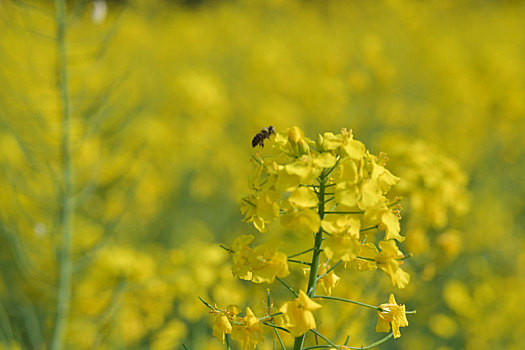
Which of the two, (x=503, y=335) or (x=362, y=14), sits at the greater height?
(x=362, y=14)

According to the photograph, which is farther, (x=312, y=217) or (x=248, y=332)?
(x=248, y=332)

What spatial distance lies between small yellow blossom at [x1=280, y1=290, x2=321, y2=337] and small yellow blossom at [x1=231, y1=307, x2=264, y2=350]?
11 cm

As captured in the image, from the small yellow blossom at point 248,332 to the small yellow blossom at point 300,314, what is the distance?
0.11m

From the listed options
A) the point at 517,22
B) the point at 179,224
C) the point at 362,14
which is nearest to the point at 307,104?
the point at 179,224

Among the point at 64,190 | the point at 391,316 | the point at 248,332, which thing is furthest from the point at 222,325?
the point at 64,190

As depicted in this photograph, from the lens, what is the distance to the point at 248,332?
1.20m

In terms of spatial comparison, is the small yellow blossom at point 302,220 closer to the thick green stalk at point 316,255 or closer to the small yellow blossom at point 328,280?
the thick green stalk at point 316,255

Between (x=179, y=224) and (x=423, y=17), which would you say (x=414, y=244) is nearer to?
(x=179, y=224)

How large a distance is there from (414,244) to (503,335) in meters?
1.31

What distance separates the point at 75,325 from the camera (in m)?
2.86

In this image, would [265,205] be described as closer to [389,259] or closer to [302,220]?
[302,220]

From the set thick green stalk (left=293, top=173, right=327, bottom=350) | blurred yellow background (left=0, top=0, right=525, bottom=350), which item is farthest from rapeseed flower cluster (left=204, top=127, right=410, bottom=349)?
blurred yellow background (left=0, top=0, right=525, bottom=350)

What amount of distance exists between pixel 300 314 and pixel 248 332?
0.18 m

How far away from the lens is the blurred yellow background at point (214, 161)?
2.66m
